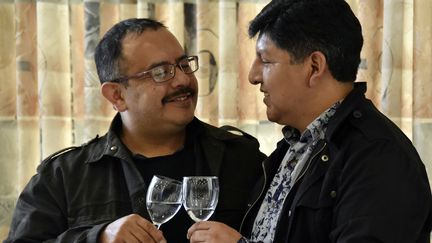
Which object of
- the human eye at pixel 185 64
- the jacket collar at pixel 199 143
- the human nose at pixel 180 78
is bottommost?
the jacket collar at pixel 199 143

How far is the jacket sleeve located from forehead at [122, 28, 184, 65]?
434mm

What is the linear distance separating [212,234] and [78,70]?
117 cm

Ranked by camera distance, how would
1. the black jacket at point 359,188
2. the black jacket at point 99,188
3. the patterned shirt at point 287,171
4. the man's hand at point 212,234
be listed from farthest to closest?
the black jacket at point 99,188, the patterned shirt at point 287,171, the man's hand at point 212,234, the black jacket at point 359,188

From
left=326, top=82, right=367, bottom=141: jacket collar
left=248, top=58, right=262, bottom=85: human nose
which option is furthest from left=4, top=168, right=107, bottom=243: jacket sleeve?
left=326, top=82, right=367, bottom=141: jacket collar

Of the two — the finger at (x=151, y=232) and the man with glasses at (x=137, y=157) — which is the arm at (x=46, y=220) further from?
the finger at (x=151, y=232)

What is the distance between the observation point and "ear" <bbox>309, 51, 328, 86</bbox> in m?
1.54

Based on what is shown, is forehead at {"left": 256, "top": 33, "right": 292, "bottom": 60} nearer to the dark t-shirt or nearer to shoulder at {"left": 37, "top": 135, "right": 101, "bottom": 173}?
the dark t-shirt

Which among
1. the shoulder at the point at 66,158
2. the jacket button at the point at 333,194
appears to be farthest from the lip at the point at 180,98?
the jacket button at the point at 333,194

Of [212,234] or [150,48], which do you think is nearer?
[212,234]

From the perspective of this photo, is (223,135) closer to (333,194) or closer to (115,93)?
(115,93)

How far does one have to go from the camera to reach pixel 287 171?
5.54 ft

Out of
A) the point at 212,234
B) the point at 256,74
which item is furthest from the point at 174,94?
the point at 212,234

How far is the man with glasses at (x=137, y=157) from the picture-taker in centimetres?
188

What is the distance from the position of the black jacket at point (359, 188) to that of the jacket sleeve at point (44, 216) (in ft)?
2.10
